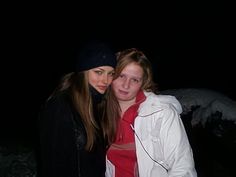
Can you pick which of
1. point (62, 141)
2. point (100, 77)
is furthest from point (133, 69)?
point (62, 141)

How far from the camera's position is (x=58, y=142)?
9.87 feet

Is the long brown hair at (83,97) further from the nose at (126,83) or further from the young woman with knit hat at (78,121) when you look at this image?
the nose at (126,83)

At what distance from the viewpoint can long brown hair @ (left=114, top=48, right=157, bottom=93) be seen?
3.70 m

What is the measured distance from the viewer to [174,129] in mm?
3445

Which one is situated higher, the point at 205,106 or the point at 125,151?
the point at 125,151

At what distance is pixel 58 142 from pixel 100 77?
704 millimetres

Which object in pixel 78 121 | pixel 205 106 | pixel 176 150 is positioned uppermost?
pixel 78 121

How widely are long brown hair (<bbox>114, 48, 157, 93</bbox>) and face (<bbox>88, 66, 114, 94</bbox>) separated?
357 millimetres

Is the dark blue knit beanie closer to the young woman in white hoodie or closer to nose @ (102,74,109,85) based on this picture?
nose @ (102,74,109,85)

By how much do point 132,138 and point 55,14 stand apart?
83.9 ft

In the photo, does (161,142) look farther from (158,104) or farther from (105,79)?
(105,79)

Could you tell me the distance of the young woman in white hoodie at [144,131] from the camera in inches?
135

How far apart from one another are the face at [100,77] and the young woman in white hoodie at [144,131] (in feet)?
1.25

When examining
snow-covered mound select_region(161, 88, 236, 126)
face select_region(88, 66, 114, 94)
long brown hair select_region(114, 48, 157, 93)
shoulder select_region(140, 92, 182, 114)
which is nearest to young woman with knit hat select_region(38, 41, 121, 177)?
face select_region(88, 66, 114, 94)
